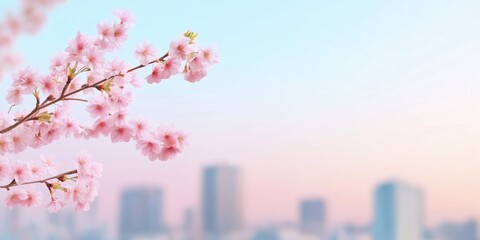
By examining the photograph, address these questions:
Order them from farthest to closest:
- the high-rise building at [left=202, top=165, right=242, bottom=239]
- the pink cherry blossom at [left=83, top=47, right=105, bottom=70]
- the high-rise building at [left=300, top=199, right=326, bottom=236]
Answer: the high-rise building at [left=202, top=165, right=242, bottom=239], the high-rise building at [left=300, top=199, right=326, bottom=236], the pink cherry blossom at [left=83, top=47, right=105, bottom=70]

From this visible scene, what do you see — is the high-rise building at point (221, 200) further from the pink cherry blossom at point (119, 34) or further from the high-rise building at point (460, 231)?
the pink cherry blossom at point (119, 34)

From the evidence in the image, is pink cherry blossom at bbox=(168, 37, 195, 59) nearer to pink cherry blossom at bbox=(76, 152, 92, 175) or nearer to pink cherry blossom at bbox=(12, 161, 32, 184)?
pink cherry blossom at bbox=(76, 152, 92, 175)

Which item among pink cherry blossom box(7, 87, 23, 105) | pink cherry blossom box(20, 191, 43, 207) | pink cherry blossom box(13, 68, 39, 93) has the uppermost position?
pink cherry blossom box(13, 68, 39, 93)

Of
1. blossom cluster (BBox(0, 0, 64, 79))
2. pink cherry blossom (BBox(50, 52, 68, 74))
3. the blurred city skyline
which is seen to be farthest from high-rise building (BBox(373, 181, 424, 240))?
pink cherry blossom (BBox(50, 52, 68, 74))

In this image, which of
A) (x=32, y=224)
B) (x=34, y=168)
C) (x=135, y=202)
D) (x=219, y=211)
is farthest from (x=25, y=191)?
(x=219, y=211)

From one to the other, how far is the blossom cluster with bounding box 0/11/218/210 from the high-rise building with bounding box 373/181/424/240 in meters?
12.1

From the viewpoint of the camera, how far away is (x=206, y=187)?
12.1 metres

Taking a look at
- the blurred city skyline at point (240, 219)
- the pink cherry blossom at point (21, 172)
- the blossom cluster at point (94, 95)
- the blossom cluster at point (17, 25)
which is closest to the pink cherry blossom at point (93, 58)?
the blossom cluster at point (94, 95)

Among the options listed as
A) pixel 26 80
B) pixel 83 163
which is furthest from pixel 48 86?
pixel 83 163

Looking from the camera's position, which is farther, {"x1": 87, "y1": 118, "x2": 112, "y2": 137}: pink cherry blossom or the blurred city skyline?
the blurred city skyline

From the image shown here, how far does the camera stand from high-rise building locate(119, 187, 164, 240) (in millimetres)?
11414

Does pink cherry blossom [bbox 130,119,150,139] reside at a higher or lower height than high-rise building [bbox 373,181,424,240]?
higher

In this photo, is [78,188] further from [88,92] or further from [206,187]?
[206,187]

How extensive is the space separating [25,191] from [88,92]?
0.29 metres
